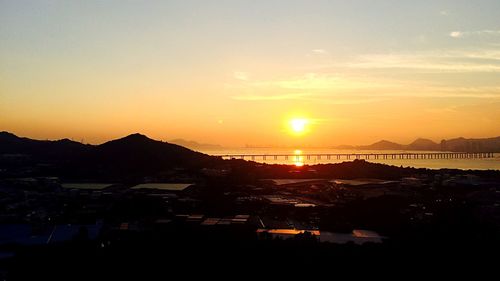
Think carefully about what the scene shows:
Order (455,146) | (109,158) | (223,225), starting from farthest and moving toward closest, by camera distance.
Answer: (455,146) < (109,158) < (223,225)

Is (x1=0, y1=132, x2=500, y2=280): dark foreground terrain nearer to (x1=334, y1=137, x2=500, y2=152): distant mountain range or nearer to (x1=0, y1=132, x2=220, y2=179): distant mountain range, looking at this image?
(x1=0, y1=132, x2=220, y2=179): distant mountain range

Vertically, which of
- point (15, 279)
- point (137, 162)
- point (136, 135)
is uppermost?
point (136, 135)

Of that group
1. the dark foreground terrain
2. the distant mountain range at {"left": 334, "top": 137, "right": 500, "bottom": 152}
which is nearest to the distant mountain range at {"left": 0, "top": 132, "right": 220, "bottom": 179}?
the dark foreground terrain

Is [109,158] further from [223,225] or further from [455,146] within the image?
[455,146]

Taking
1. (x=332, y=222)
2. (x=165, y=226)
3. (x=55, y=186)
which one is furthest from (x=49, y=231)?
(x=55, y=186)

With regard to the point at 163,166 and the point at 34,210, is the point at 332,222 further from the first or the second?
the point at 163,166

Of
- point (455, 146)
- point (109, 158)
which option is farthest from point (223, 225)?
point (455, 146)

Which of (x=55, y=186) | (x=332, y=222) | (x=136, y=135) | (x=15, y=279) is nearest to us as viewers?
(x=15, y=279)

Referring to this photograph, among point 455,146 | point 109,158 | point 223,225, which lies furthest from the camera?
point 455,146
